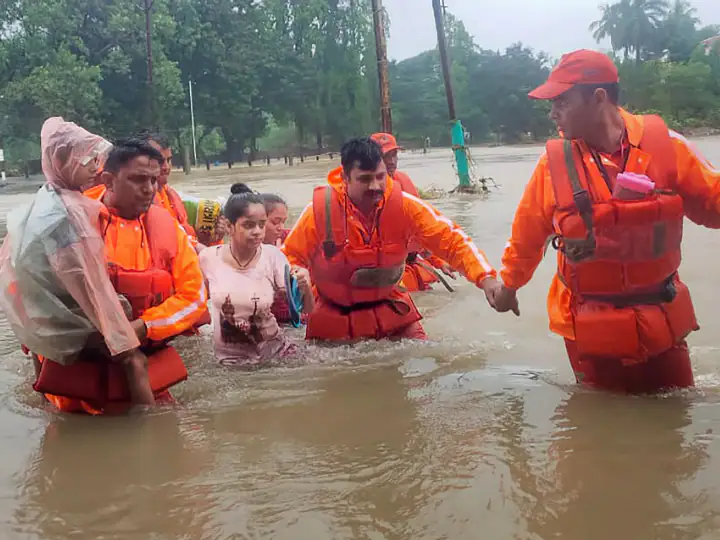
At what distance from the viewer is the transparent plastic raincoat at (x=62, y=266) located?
3.43 metres

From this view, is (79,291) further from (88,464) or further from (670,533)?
(670,533)

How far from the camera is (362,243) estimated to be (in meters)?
4.85

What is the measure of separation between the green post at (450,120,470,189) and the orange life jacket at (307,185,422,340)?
44.0 ft

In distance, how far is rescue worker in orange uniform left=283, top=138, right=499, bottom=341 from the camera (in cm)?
470

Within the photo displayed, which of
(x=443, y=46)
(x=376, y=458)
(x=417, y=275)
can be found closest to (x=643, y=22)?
(x=443, y=46)

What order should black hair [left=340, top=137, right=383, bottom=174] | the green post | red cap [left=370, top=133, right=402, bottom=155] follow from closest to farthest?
black hair [left=340, top=137, right=383, bottom=174], red cap [left=370, top=133, right=402, bottom=155], the green post

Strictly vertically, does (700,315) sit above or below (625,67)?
below

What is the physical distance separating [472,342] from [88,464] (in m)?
2.93

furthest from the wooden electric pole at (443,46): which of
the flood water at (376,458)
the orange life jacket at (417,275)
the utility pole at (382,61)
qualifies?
the flood water at (376,458)

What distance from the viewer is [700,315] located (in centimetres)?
596

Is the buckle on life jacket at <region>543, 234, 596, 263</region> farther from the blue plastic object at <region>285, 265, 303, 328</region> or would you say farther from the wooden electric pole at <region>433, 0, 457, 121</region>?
the wooden electric pole at <region>433, 0, 457, 121</region>

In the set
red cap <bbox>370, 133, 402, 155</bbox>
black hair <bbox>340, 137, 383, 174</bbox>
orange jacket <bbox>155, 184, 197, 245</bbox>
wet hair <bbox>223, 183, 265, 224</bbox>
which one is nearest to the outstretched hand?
black hair <bbox>340, 137, 383, 174</bbox>

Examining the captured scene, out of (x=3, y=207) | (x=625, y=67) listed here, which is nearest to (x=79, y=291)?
(x=3, y=207)

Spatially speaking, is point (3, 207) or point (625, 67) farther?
point (625, 67)
